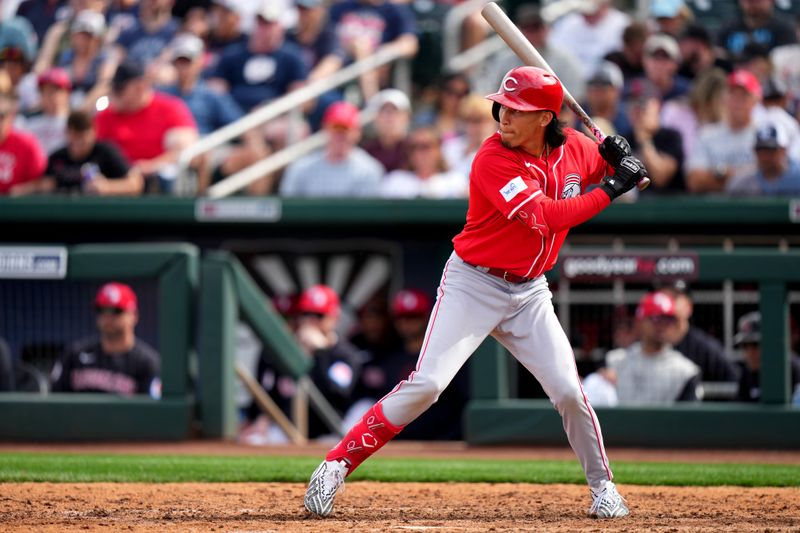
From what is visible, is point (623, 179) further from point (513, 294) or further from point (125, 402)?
point (125, 402)

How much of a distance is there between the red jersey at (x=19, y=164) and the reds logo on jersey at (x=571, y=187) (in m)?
5.89

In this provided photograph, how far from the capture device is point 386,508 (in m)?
5.44

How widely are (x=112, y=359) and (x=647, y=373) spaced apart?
3458 millimetres

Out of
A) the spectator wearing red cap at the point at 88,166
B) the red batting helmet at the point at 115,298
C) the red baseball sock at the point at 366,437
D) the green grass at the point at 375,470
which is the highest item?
the spectator wearing red cap at the point at 88,166

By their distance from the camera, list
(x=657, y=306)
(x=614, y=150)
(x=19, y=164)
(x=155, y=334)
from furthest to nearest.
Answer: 1. (x=19, y=164)
2. (x=155, y=334)
3. (x=657, y=306)
4. (x=614, y=150)

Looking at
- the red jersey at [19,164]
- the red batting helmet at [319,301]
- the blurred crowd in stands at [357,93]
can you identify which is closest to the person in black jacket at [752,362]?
the blurred crowd in stands at [357,93]

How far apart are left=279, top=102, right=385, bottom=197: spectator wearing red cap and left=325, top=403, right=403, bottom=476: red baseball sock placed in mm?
4532

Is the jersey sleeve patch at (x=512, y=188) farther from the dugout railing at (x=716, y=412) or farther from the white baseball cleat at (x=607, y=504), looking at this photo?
the dugout railing at (x=716, y=412)

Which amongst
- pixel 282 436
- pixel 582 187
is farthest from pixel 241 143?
pixel 582 187

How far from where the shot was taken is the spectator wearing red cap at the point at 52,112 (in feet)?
35.4

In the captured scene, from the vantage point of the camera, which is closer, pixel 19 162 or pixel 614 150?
pixel 614 150

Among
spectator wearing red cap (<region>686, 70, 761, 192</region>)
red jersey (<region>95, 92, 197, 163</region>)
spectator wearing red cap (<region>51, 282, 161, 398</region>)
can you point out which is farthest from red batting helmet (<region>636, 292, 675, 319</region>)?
red jersey (<region>95, 92, 197, 163</region>)

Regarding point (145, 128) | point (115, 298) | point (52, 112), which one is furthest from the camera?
point (52, 112)

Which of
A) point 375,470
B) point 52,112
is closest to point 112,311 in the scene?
point 375,470
